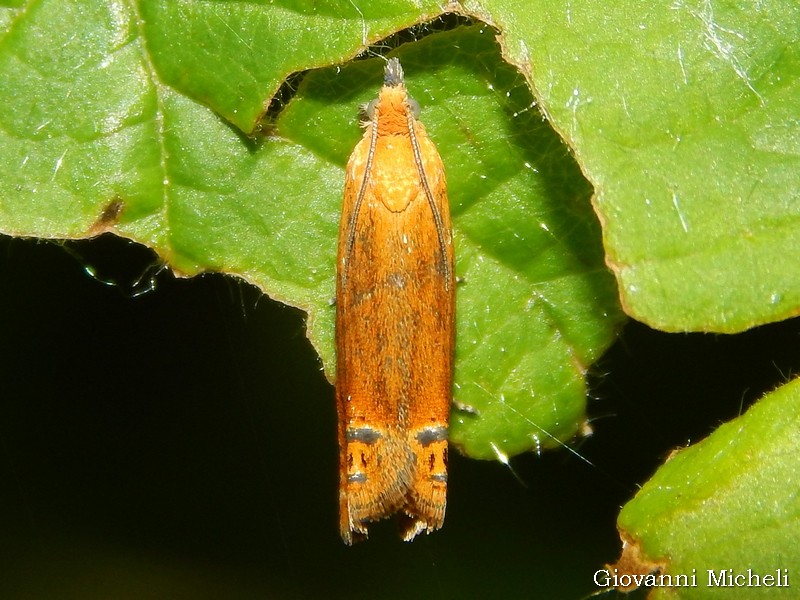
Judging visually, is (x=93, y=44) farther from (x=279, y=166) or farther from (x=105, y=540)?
(x=105, y=540)

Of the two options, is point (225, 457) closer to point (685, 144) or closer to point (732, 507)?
point (732, 507)

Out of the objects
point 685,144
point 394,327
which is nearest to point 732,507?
point 685,144

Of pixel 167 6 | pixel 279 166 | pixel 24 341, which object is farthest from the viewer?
pixel 24 341

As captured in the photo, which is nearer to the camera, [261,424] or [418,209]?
[418,209]

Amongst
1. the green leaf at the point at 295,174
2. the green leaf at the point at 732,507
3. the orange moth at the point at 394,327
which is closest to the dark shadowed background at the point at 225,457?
the green leaf at the point at 295,174

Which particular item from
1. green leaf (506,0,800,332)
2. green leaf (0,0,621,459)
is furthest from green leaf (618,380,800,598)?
green leaf (0,0,621,459)

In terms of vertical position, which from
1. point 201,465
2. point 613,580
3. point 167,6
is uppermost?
point 167,6

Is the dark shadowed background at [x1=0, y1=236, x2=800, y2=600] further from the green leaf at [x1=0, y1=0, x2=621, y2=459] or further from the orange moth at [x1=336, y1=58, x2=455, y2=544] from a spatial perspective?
the orange moth at [x1=336, y1=58, x2=455, y2=544]

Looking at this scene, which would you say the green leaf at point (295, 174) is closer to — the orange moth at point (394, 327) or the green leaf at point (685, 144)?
the orange moth at point (394, 327)

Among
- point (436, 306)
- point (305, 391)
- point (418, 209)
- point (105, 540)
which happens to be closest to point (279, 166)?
point (418, 209)
